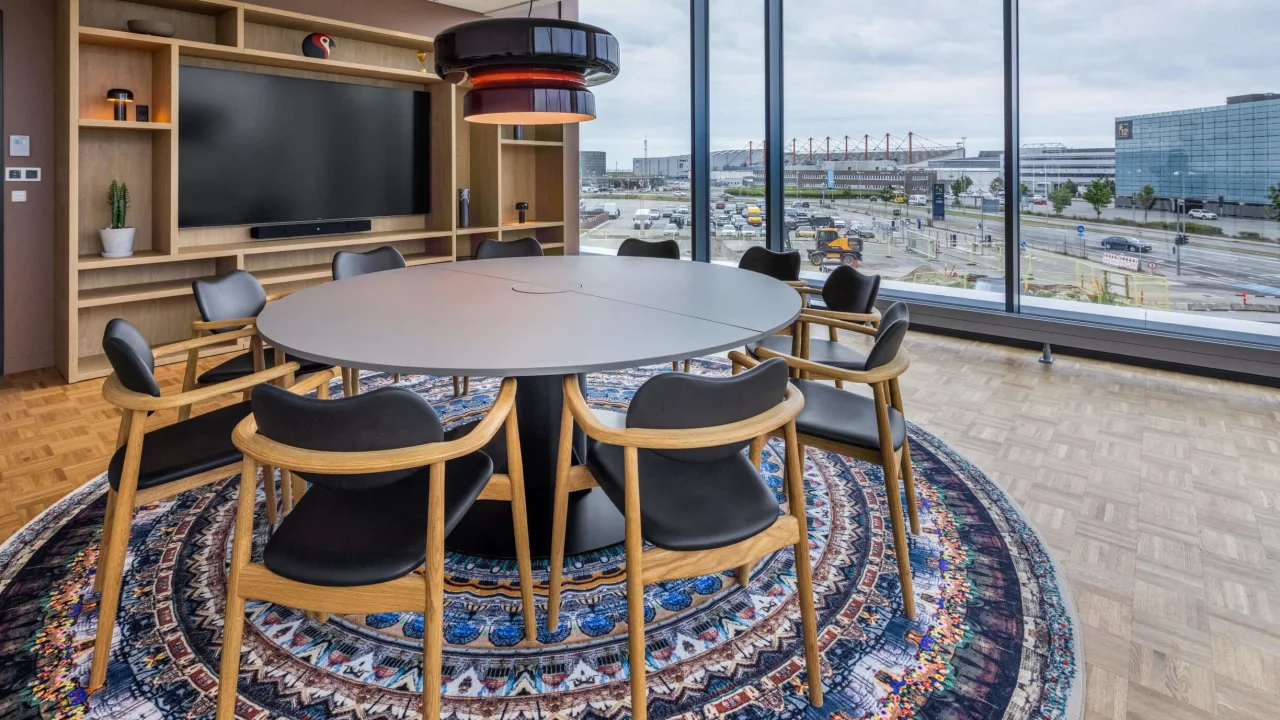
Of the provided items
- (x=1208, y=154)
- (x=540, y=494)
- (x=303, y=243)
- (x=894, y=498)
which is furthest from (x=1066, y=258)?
(x=303, y=243)

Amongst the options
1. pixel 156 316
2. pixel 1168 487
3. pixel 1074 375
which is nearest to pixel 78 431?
pixel 156 316

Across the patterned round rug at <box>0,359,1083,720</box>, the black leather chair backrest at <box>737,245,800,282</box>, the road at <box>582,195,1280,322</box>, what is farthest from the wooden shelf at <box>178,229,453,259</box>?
the black leather chair backrest at <box>737,245,800,282</box>

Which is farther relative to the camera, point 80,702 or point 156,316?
point 156,316

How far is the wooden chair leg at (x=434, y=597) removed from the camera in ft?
4.70

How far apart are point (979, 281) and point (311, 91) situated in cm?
513

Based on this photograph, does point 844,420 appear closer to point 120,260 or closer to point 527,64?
point 527,64

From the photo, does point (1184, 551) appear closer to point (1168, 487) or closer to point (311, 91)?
point (1168, 487)

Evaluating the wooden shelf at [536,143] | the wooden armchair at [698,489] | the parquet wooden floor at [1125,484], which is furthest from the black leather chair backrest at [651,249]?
the wooden armchair at [698,489]

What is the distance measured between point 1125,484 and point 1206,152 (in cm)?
245

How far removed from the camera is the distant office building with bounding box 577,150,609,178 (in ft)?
23.0

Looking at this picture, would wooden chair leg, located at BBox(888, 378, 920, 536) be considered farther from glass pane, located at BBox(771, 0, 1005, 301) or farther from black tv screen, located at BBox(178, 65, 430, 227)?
black tv screen, located at BBox(178, 65, 430, 227)

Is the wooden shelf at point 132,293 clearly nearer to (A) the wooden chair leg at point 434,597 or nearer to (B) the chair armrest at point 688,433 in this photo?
(A) the wooden chair leg at point 434,597

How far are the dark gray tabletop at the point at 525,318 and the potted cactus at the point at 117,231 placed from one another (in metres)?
2.36

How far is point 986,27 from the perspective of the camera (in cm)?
466
